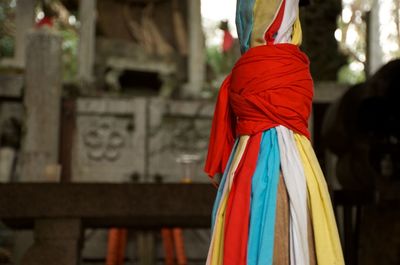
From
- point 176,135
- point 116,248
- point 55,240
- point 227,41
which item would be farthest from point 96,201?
point 227,41

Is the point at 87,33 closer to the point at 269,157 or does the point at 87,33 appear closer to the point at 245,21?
the point at 245,21

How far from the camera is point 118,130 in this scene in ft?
23.2

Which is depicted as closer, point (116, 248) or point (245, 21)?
point (245, 21)

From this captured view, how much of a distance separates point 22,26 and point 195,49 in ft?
7.31

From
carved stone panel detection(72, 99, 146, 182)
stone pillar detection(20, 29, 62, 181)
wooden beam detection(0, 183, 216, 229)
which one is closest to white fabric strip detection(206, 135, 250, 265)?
wooden beam detection(0, 183, 216, 229)

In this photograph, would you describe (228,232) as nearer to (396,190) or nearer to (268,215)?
(268,215)

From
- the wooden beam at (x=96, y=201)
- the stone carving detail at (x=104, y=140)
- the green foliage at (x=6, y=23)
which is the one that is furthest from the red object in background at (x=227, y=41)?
the wooden beam at (x=96, y=201)

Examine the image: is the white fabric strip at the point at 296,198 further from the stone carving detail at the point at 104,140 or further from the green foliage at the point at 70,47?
the green foliage at the point at 70,47

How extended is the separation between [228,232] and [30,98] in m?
5.28

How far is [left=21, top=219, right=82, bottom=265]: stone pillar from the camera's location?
2.88m

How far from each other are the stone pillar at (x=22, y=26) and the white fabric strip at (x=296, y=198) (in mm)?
6346

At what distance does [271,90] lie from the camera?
6.04 ft

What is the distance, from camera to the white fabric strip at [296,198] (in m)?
1.75

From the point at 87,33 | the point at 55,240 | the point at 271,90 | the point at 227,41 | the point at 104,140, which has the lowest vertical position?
the point at 55,240
